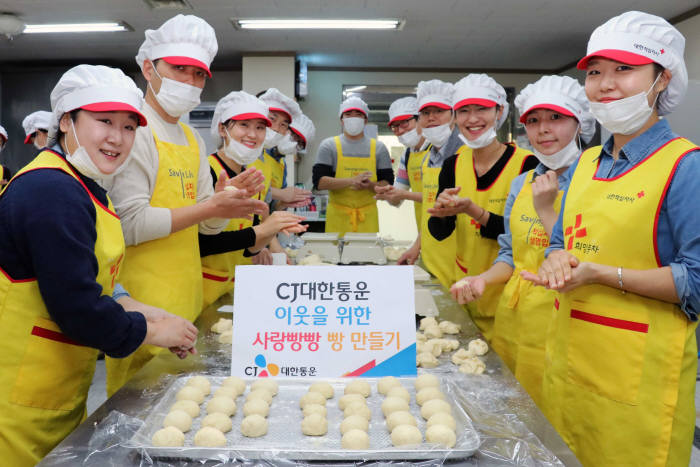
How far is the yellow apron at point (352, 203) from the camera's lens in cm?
462

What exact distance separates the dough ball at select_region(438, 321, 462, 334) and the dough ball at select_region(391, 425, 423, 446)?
2.49 feet

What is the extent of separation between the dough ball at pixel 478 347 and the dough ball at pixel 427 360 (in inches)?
5.1

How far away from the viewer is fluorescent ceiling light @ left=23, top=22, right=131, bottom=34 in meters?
5.61

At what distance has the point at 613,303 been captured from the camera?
4.52 ft

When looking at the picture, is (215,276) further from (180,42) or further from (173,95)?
(180,42)

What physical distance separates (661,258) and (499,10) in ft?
14.7

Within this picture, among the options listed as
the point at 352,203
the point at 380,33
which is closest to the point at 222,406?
the point at 352,203

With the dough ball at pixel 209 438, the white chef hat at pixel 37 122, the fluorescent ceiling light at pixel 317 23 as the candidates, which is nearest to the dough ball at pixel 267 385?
the dough ball at pixel 209 438

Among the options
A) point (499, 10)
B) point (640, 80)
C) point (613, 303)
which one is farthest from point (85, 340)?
point (499, 10)

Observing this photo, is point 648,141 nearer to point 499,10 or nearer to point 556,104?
point 556,104

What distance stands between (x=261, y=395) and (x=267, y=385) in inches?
2.2

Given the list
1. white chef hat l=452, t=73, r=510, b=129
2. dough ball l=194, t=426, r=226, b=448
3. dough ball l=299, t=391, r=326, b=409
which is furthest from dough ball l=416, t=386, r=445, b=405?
white chef hat l=452, t=73, r=510, b=129

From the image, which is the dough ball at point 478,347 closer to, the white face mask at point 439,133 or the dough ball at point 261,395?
the dough ball at point 261,395

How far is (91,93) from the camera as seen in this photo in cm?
125
